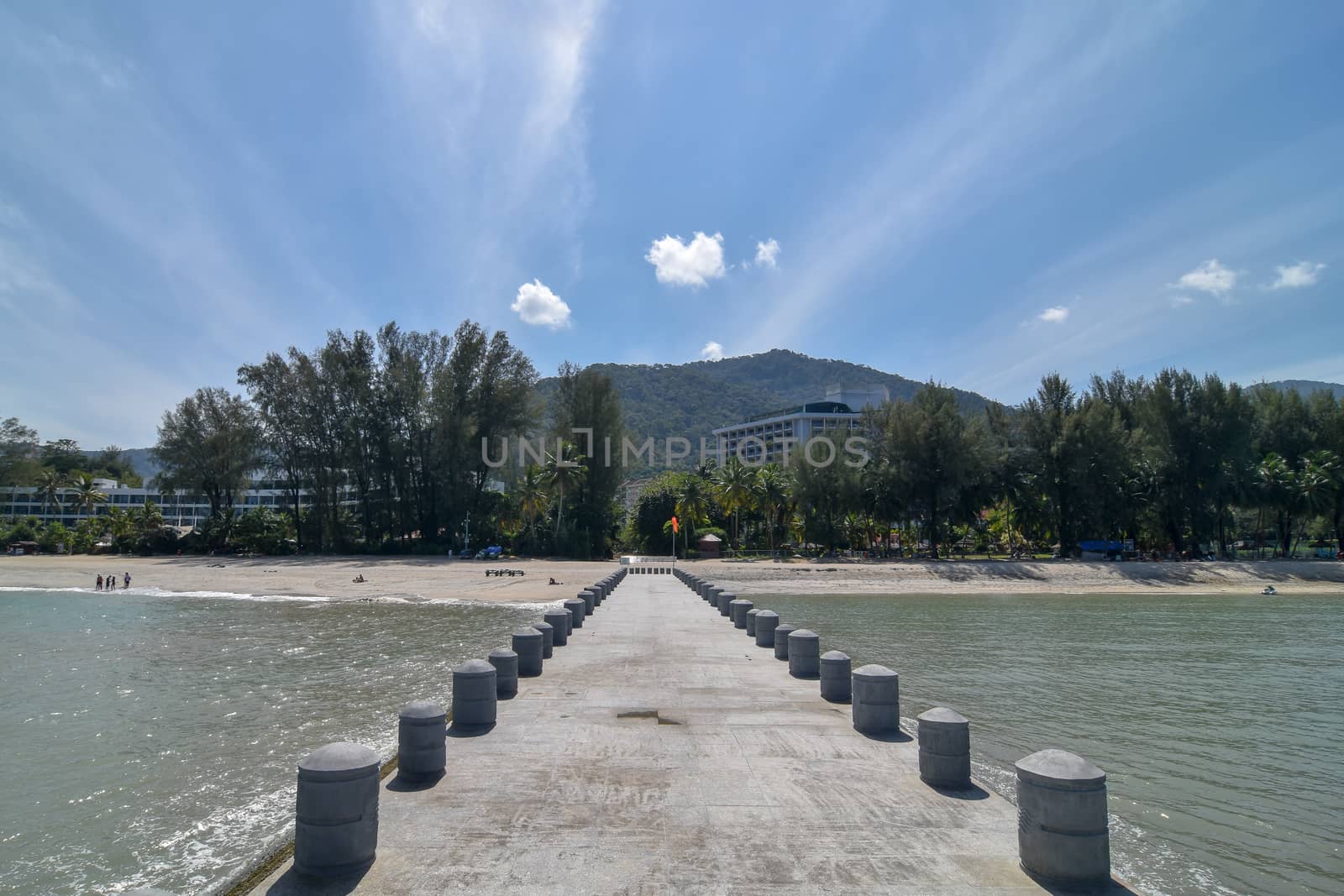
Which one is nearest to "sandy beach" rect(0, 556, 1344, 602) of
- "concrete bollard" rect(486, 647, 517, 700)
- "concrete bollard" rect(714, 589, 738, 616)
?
"concrete bollard" rect(714, 589, 738, 616)

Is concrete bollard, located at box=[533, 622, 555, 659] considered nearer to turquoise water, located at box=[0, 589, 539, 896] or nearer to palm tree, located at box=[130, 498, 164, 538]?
turquoise water, located at box=[0, 589, 539, 896]

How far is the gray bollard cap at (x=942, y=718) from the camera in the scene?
21.2ft

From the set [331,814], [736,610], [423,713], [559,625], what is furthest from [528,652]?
[736,610]

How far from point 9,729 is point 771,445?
426 feet

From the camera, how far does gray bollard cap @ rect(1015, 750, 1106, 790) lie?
14.7ft

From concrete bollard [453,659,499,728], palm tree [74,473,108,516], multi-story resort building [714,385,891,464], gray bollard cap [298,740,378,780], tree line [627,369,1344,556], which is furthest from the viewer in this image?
multi-story resort building [714,385,891,464]

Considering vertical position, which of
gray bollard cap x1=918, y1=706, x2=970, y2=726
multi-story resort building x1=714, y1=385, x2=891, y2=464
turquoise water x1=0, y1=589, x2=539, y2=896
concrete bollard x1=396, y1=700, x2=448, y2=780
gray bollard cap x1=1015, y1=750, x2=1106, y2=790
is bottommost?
turquoise water x1=0, y1=589, x2=539, y2=896

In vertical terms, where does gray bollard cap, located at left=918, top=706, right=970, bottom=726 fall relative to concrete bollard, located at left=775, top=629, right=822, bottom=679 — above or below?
above

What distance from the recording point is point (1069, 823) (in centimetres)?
452

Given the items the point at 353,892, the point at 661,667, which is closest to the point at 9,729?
the point at 661,667

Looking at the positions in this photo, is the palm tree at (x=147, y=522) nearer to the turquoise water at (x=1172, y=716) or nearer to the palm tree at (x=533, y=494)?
the palm tree at (x=533, y=494)

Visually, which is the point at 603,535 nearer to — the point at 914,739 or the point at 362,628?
the point at 362,628

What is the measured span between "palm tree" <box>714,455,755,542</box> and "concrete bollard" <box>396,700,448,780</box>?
60244mm

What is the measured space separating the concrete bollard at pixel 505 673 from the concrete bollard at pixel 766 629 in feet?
20.5
